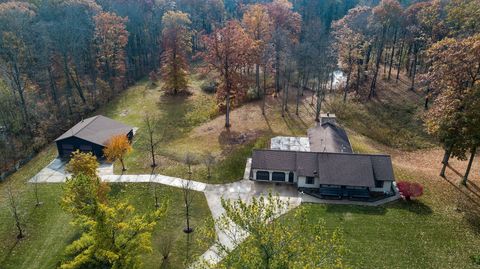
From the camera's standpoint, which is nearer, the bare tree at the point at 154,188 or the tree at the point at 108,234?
the tree at the point at 108,234

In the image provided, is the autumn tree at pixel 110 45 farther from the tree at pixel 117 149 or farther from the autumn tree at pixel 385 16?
the autumn tree at pixel 385 16

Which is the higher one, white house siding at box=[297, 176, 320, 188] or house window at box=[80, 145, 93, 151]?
house window at box=[80, 145, 93, 151]

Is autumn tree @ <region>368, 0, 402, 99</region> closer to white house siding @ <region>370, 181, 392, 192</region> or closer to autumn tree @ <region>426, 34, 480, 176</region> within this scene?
autumn tree @ <region>426, 34, 480, 176</region>

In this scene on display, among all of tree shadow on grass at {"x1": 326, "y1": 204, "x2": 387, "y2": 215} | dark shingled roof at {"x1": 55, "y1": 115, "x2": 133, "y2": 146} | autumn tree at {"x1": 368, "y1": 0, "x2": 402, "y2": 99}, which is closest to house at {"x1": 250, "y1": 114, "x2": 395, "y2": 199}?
tree shadow on grass at {"x1": 326, "y1": 204, "x2": 387, "y2": 215}

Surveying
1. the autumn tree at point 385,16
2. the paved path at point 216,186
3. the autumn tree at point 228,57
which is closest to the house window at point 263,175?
the paved path at point 216,186

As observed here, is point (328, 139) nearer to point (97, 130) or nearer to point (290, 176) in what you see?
point (290, 176)

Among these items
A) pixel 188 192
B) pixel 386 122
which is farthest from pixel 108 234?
pixel 386 122

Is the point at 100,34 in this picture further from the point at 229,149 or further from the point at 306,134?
the point at 306,134

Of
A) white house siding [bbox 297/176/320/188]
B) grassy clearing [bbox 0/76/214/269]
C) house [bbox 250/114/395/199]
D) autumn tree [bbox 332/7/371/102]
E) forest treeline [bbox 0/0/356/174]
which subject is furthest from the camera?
autumn tree [bbox 332/7/371/102]
